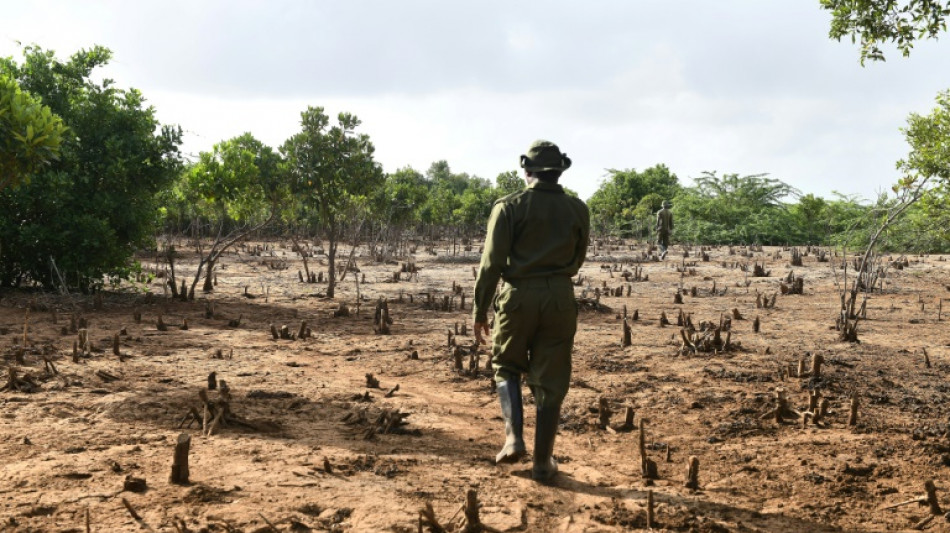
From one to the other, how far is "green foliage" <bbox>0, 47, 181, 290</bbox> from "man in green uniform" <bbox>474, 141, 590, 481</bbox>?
11.6 meters

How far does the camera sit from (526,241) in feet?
14.2

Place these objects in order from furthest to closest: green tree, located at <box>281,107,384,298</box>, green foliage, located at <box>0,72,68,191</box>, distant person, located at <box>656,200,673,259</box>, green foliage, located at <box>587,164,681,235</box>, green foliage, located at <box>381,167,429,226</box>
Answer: green foliage, located at <box>587,164,681,235</box>
green foliage, located at <box>381,167,429,226</box>
distant person, located at <box>656,200,673,259</box>
green tree, located at <box>281,107,384,298</box>
green foliage, located at <box>0,72,68,191</box>

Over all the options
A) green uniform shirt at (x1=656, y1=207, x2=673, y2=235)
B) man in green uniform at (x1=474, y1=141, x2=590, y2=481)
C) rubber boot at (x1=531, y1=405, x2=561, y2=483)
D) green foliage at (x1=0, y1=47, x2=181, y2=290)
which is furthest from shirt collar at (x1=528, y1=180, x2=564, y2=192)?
green uniform shirt at (x1=656, y1=207, x2=673, y2=235)

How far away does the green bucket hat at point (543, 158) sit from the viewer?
4.44 m

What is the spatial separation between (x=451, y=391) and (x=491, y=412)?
950 mm

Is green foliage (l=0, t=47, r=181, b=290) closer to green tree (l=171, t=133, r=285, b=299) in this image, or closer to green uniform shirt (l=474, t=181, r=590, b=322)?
green tree (l=171, t=133, r=285, b=299)

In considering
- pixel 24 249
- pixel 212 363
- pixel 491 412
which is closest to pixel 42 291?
pixel 24 249

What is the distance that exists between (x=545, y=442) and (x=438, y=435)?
1366 mm

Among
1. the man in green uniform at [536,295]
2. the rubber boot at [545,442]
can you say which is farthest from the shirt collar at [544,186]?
the rubber boot at [545,442]

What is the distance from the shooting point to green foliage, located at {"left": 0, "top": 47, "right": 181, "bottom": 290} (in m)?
13.2

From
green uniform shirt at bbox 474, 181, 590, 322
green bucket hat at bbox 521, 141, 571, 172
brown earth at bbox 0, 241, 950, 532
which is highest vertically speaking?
green bucket hat at bbox 521, 141, 571, 172

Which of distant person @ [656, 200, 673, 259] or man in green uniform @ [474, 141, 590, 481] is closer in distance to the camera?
man in green uniform @ [474, 141, 590, 481]

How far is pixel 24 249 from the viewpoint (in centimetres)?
1353

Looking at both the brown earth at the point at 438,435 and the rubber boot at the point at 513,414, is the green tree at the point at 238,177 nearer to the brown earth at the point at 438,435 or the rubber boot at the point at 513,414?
the brown earth at the point at 438,435
